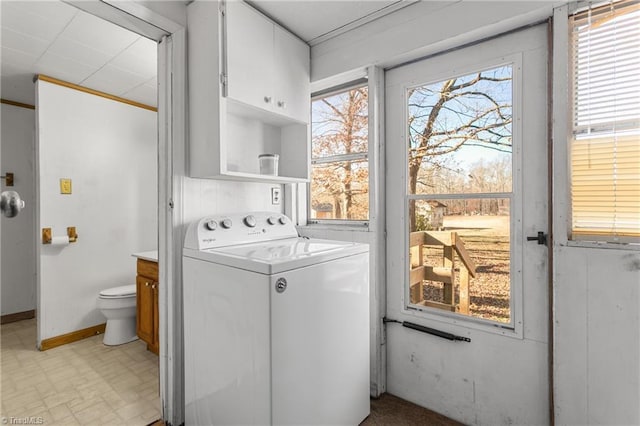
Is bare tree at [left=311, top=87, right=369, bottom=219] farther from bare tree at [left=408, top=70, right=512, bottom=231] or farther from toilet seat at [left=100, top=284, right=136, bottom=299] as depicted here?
toilet seat at [left=100, top=284, right=136, bottom=299]

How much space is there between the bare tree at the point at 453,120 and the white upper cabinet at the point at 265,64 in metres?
0.74

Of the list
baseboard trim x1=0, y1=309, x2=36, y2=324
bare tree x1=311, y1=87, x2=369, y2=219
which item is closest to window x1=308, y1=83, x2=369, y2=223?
bare tree x1=311, y1=87, x2=369, y2=219

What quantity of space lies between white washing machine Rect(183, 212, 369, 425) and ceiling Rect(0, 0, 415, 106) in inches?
50.5

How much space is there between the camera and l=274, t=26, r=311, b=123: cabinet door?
193cm

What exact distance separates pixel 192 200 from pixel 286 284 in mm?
853

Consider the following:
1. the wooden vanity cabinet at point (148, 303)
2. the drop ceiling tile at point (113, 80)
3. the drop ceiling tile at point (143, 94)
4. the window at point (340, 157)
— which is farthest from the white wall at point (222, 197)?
the drop ceiling tile at point (143, 94)

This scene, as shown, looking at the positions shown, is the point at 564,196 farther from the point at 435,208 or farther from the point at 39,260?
the point at 39,260

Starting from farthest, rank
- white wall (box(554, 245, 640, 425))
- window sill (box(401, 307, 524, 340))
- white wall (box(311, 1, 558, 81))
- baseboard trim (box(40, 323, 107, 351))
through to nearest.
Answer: baseboard trim (box(40, 323, 107, 351))
window sill (box(401, 307, 524, 340))
white wall (box(311, 1, 558, 81))
white wall (box(554, 245, 640, 425))

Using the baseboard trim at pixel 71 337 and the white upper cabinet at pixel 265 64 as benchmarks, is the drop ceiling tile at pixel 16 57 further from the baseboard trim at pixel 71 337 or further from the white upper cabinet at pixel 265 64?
the baseboard trim at pixel 71 337

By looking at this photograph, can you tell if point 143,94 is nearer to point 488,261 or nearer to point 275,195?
point 275,195

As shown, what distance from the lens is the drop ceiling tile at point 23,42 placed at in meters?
2.01

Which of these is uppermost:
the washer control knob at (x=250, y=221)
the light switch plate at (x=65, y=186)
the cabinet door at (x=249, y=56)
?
the cabinet door at (x=249, y=56)

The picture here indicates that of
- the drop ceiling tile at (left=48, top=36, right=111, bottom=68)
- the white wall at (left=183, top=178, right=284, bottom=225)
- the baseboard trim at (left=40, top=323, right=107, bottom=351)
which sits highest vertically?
the drop ceiling tile at (left=48, top=36, right=111, bottom=68)

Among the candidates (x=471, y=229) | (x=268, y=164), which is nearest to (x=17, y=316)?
(x=268, y=164)
